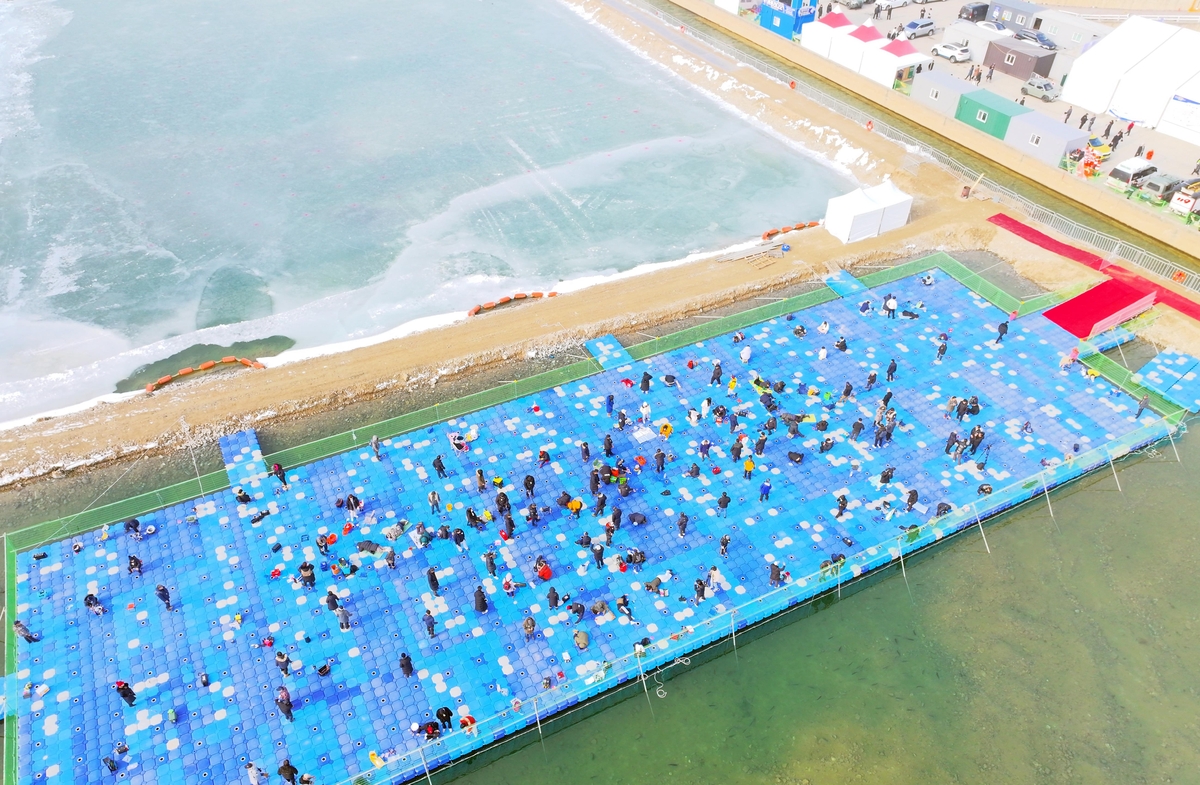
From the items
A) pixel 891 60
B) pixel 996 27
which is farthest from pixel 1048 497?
pixel 996 27

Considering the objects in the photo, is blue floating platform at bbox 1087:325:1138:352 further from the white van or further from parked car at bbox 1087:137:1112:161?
parked car at bbox 1087:137:1112:161

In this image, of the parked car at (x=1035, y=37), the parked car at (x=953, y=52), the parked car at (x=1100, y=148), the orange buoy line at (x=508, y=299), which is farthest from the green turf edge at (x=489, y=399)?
the parked car at (x=1035, y=37)

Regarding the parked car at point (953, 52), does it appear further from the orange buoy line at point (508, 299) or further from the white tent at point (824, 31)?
the orange buoy line at point (508, 299)

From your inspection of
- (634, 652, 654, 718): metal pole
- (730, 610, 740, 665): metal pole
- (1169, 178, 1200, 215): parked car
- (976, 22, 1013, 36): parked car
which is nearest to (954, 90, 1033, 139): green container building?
(976, 22, 1013, 36): parked car

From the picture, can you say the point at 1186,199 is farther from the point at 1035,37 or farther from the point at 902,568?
the point at 902,568

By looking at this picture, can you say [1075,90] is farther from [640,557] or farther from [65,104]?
[65,104]
